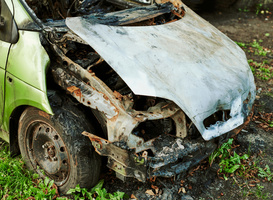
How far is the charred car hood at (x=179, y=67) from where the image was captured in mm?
2418

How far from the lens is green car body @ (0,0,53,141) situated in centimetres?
253

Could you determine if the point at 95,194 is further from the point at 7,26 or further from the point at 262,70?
the point at 262,70

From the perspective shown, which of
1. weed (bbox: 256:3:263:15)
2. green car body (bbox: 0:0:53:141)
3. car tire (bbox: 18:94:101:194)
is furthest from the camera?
weed (bbox: 256:3:263:15)

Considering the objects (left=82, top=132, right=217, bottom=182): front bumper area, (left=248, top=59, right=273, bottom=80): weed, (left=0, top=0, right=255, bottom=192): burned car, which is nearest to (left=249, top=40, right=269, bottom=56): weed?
(left=248, top=59, right=273, bottom=80): weed

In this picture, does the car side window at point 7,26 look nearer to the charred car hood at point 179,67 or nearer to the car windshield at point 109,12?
the charred car hood at point 179,67

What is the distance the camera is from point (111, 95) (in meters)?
2.46

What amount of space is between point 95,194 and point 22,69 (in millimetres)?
1334

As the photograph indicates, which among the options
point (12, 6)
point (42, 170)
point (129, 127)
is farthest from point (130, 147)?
point (12, 6)

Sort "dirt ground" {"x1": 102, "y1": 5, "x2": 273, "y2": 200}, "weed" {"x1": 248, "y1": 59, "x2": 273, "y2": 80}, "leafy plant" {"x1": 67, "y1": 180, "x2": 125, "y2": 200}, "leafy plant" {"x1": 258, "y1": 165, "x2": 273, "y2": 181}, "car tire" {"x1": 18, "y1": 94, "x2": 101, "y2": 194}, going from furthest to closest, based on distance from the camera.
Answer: "weed" {"x1": 248, "y1": 59, "x2": 273, "y2": 80}
"leafy plant" {"x1": 258, "y1": 165, "x2": 273, "y2": 181}
"dirt ground" {"x1": 102, "y1": 5, "x2": 273, "y2": 200}
"leafy plant" {"x1": 67, "y1": 180, "x2": 125, "y2": 200}
"car tire" {"x1": 18, "y1": 94, "x2": 101, "y2": 194}

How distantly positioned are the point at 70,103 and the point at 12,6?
1.00 m

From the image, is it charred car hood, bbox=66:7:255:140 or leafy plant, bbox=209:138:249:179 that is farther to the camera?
leafy plant, bbox=209:138:249:179

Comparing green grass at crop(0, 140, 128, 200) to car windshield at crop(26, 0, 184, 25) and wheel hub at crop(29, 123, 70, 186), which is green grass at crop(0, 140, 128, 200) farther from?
car windshield at crop(26, 0, 184, 25)

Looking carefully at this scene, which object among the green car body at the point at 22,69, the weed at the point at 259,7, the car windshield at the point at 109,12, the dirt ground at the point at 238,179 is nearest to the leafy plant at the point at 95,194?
the dirt ground at the point at 238,179

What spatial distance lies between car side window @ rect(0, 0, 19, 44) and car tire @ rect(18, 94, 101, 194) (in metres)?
0.65
